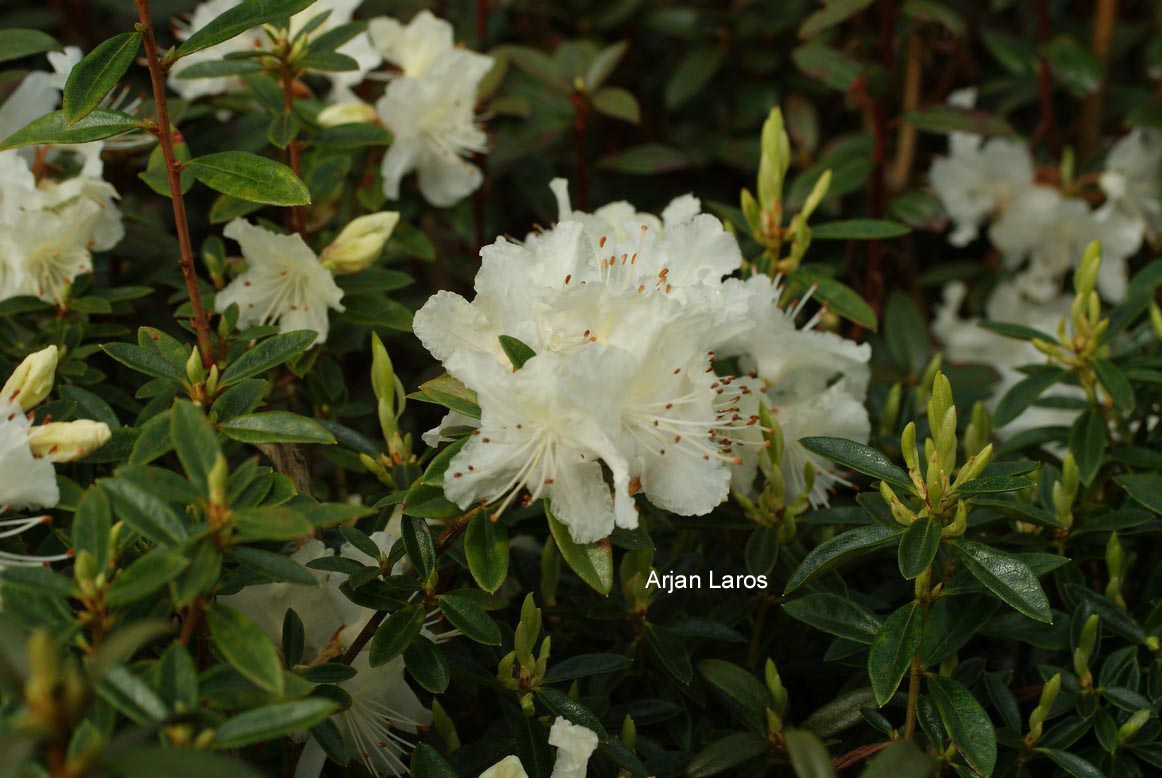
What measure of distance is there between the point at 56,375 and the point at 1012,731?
1.16 m

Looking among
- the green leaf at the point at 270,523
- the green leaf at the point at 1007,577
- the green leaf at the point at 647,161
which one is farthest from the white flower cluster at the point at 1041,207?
the green leaf at the point at 270,523

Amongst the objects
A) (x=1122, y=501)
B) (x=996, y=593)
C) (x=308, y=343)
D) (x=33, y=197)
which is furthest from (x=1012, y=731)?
(x=33, y=197)

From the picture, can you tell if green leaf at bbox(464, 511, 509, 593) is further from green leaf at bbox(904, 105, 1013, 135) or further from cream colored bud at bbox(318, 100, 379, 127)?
green leaf at bbox(904, 105, 1013, 135)

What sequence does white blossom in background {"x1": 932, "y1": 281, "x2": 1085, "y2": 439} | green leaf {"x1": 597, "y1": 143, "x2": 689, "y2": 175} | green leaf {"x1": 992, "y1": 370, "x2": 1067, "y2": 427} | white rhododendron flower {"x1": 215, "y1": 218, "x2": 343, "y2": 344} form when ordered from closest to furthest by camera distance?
white rhododendron flower {"x1": 215, "y1": 218, "x2": 343, "y2": 344} → green leaf {"x1": 992, "y1": 370, "x2": 1067, "y2": 427} → green leaf {"x1": 597, "y1": 143, "x2": 689, "y2": 175} → white blossom in background {"x1": 932, "y1": 281, "x2": 1085, "y2": 439}

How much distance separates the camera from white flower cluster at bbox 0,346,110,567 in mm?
1069

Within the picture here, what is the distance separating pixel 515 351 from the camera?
1.11m

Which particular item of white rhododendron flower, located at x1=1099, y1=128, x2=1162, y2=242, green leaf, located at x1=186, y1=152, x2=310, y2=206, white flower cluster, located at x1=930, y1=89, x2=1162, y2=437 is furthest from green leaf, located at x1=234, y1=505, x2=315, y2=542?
white rhododendron flower, located at x1=1099, y1=128, x2=1162, y2=242

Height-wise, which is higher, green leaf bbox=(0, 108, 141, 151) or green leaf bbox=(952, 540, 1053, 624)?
green leaf bbox=(0, 108, 141, 151)

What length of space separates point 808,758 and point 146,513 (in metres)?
0.58

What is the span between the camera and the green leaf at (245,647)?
3.03ft

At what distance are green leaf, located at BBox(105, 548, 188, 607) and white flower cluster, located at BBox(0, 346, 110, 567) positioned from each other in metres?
0.16

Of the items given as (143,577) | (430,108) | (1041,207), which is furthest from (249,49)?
(1041,207)

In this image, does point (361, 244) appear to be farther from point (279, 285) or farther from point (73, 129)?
point (73, 129)

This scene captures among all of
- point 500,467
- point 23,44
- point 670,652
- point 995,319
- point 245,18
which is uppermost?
point 245,18
